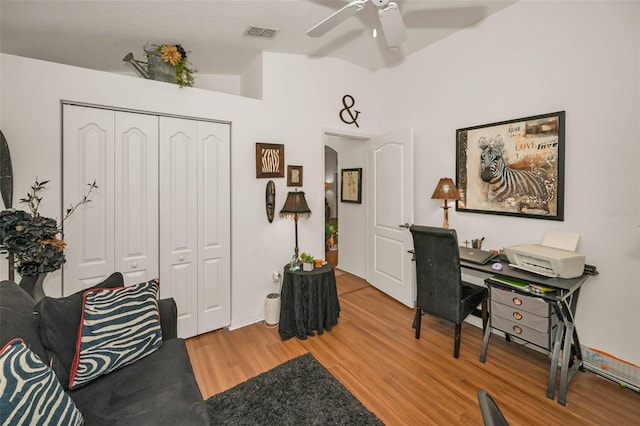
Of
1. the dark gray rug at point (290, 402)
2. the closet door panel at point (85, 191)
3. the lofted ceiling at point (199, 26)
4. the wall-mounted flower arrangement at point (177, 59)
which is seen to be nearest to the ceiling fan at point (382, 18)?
the lofted ceiling at point (199, 26)

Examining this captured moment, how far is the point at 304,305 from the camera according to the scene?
105 inches

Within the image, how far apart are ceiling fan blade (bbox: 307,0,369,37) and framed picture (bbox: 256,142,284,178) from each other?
1228 mm

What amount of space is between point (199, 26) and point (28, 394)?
8.48 feet

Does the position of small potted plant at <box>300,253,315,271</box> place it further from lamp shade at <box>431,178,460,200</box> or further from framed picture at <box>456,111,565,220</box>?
framed picture at <box>456,111,565,220</box>

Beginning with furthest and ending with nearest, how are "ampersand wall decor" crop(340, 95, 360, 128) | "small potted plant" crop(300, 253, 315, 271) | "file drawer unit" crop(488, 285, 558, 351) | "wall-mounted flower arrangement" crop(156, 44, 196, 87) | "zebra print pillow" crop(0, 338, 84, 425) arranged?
"ampersand wall decor" crop(340, 95, 360, 128), "small potted plant" crop(300, 253, 315, 271), "wall-mounted flower arrangement" crop(156, 44, 196, 87), "file drawer unit" crop(488, 285, 558, 351), "zebra print pillow" crop(0, 338, 84, 425)

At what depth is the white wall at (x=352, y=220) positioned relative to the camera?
170 inches

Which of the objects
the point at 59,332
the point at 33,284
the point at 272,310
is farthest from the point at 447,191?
the point at 33,284

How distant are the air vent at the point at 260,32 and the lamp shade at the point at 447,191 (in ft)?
7.18

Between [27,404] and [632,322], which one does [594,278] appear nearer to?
[632,322]

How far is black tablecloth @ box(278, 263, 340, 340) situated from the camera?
2.64m

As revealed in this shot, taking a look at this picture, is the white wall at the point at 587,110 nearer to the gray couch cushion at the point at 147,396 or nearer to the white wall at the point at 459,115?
the white wall at the point at 459,115

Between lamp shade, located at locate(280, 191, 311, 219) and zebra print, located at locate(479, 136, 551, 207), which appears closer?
zebra print, located at locate(479, 136, 551, 207)

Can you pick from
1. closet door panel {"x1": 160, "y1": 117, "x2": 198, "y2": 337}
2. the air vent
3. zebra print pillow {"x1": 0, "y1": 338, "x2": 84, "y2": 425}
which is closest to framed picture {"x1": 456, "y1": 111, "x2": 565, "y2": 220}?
the air vent

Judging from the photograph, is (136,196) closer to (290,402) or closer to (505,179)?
(290,402)
